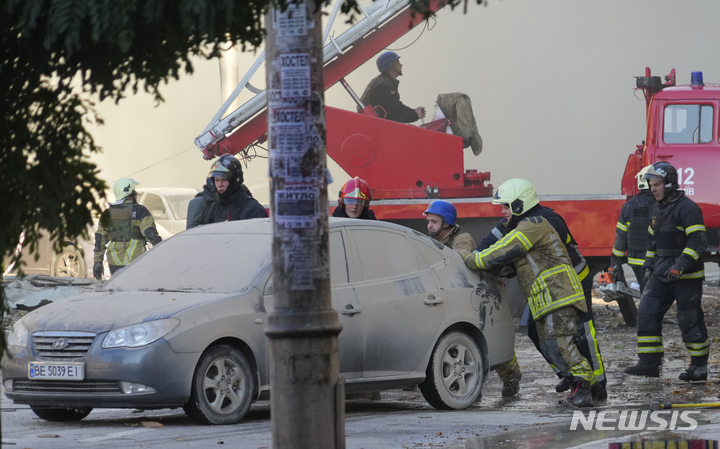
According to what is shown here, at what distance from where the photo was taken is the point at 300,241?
4.82m

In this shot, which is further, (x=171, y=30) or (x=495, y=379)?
(x=495, y=379)

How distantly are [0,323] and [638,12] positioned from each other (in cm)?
1998

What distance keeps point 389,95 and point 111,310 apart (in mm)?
8213

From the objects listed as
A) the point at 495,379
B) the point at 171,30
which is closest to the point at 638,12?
the point at 495,379

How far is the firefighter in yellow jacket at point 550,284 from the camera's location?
8.71 metres

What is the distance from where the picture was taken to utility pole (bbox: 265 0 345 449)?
15.6 ft

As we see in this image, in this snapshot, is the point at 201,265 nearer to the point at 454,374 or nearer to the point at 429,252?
the point at 429,252

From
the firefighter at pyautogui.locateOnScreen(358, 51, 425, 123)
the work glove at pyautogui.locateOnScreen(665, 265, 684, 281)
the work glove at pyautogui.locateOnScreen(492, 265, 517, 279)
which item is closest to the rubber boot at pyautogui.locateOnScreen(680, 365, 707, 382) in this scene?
the work glove at pyautogui.locateOnScreen(665, 265, 684, 281)

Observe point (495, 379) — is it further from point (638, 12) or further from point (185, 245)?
point (638, 12)

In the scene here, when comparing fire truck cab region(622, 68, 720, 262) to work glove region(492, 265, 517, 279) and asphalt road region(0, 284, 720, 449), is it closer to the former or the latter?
asphalt road region(0, 284, 720, 449)

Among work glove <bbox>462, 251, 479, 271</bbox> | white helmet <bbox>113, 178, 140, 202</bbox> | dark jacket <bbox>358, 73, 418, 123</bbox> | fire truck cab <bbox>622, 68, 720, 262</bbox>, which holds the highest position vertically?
dark jacket <bbox>358, 73, 418, 123</bbox>

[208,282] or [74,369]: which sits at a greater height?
[208,282]

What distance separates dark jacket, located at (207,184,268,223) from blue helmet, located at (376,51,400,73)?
17.6 ft

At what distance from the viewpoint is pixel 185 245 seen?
8.70 m
